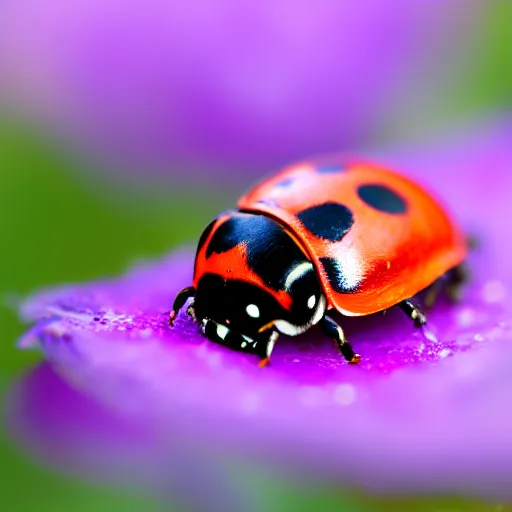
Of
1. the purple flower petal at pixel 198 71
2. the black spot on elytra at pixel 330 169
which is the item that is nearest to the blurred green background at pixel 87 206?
the purple flower petal at pixel 198 71

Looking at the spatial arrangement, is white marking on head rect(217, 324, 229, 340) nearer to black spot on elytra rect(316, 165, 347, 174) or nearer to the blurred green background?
black spot on elytra rect(316, 165, 347, 174)

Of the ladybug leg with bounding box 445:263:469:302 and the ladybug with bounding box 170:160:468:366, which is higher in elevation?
the ladybug leg with bounding box 445:263:469:302

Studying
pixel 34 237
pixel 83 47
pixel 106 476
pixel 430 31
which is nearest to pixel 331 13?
pixel 430 31

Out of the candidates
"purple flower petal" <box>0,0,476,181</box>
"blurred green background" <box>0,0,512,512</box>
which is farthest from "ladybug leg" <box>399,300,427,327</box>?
"purple flower petal" <box>0,0,476,181</box>

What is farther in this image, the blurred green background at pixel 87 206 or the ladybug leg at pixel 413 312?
the blurred green background at pixel 87 206

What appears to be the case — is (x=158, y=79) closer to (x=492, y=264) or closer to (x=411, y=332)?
(x=492, y=264)

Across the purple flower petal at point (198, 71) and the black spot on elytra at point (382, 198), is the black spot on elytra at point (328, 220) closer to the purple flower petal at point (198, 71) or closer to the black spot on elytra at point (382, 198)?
the black spot on elytra at point (382, 198)

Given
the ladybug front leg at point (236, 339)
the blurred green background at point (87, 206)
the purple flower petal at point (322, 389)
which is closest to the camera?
the purple flower petal at point (322, 389)
